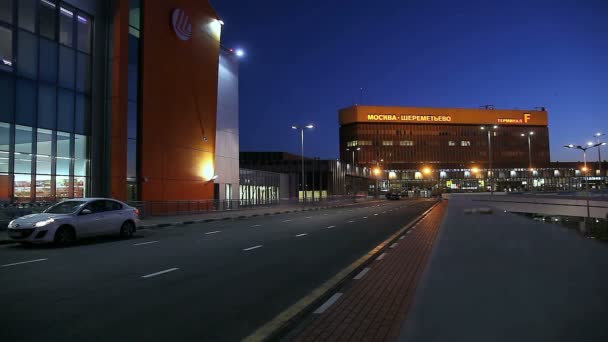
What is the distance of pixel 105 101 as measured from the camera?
89.7 feet

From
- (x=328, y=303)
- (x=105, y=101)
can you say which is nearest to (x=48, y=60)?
(x=105, y=101)

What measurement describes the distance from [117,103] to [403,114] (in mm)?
128393

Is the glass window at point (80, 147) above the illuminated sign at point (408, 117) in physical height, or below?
below

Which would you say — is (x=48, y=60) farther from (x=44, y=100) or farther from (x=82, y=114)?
(x=82, y=114)

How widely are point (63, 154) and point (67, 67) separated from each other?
16.3ft

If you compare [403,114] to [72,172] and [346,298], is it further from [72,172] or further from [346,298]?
[346,298]

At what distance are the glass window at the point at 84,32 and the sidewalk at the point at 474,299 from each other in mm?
A: 23556

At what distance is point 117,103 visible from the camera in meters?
26.9

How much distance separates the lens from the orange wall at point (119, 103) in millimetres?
26656

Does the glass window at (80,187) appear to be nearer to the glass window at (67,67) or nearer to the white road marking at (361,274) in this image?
the glass window at (67,67)

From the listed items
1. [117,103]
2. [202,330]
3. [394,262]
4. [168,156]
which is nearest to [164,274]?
[202,330]

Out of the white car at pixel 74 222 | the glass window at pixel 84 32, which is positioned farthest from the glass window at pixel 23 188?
the glass window at pixel 84 32

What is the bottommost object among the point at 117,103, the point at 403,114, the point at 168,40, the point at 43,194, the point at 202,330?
the point at 202,330

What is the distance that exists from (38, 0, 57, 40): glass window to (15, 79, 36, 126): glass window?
10.0 feet
